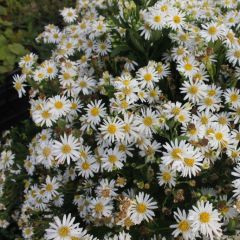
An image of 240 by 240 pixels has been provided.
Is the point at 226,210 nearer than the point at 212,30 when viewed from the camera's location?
Yes

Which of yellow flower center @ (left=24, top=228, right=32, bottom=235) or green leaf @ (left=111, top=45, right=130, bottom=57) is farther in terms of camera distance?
yellow flower center @ (left=24, top=228, right=32, bottom=235)

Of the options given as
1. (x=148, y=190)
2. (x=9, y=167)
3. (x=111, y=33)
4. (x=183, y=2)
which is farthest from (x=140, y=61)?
(x=9, y=167)

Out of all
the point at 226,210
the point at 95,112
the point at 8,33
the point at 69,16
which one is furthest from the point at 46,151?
the point at 8,33

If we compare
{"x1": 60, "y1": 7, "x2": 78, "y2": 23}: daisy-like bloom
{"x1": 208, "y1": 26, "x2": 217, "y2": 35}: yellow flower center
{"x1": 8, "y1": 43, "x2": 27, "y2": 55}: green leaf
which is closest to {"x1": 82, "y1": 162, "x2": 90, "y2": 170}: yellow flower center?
{"x1": 208, "y1": 26, "x2": 217, "y2": 35}: yellow flower center

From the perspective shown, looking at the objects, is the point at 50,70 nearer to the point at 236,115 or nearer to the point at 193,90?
the point at 193,90

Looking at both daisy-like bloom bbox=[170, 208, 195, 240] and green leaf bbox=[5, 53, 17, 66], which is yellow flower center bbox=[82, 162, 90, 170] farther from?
green leaf bbox=[5, 53, 17, 66]
